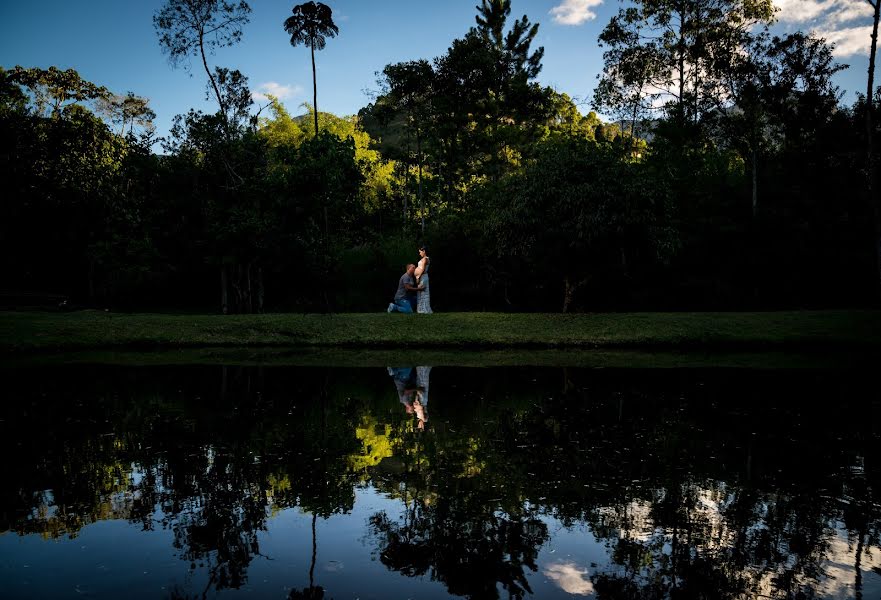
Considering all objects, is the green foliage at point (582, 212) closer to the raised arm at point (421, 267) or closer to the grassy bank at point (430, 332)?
the grassy bank at point (430, 332)

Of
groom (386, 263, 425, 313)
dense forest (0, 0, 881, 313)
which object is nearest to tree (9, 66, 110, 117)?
dense forest (0, 0, 881, 313)

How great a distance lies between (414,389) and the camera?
49.7ft

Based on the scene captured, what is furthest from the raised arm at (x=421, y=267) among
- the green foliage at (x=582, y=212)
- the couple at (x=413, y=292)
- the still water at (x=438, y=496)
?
the still water at (x=438, y=496)

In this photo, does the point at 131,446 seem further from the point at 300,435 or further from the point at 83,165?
the point at 83,165

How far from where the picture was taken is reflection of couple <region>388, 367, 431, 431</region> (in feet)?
40.2

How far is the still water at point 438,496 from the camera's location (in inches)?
217

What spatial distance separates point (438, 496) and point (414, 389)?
7759 mm

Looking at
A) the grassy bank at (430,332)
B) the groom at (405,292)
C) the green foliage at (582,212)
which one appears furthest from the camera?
the groom at (405,292)

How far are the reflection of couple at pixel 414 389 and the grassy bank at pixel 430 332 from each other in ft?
23.3

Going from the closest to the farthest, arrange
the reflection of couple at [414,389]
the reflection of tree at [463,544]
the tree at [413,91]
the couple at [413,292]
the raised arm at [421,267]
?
the reflection of tree at [463,544] < the reflection of couple at [414,389] < the raised arm at [421,267] < the couple at [413,292] < the tree at [413,91]

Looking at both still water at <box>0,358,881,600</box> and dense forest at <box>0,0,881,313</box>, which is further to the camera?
dense forest at <box>0,0,881,313</box>

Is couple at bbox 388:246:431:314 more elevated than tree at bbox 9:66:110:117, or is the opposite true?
tree at bbox 9:66:110:117

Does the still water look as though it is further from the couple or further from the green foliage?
the green foliage

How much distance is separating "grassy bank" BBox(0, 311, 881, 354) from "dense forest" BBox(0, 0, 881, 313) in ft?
14.9
